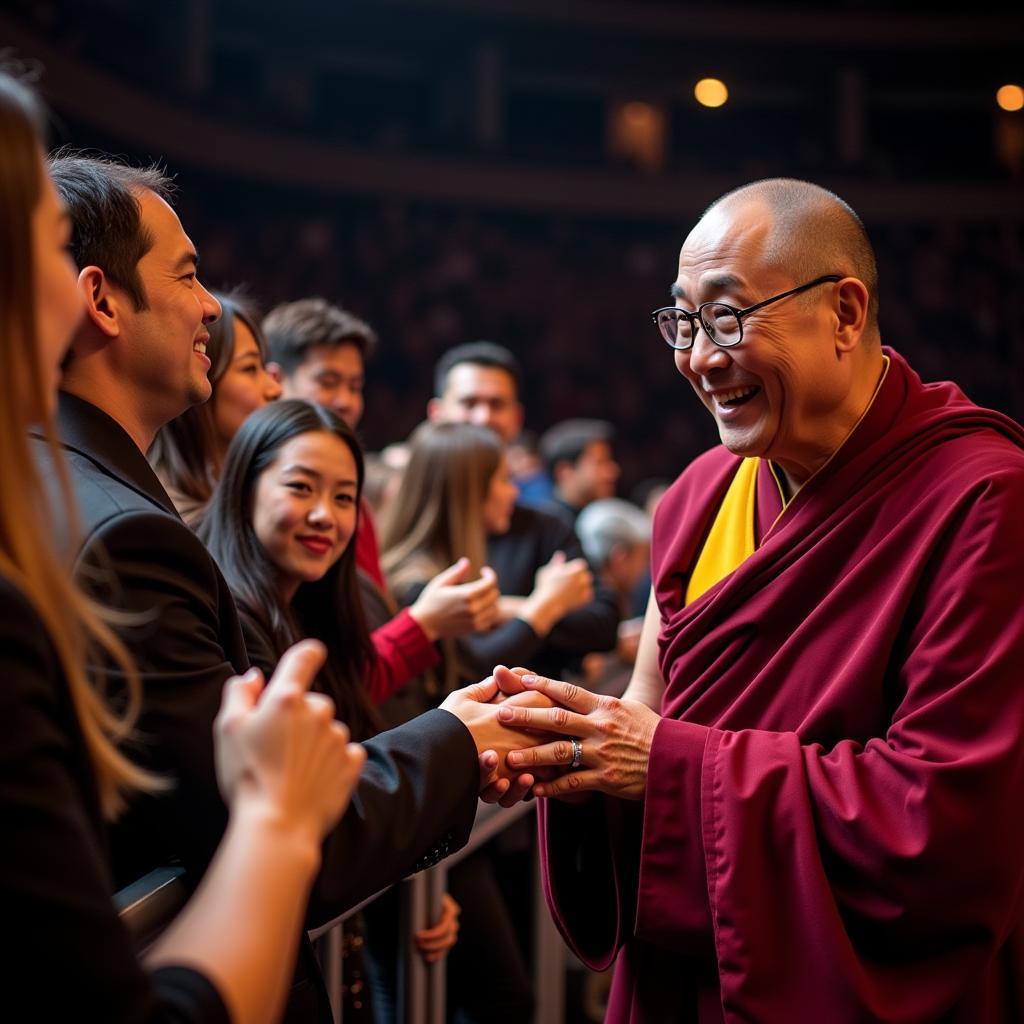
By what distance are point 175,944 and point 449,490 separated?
231 centimetres

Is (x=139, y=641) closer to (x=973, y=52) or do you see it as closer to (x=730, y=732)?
(x=730, y=732)

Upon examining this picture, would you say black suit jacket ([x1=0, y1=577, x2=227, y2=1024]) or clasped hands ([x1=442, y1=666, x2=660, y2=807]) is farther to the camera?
clasped hands ([x1=442, y1=666, x2=660, y2=807])

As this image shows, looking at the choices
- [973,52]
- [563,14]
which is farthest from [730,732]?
[973,52]

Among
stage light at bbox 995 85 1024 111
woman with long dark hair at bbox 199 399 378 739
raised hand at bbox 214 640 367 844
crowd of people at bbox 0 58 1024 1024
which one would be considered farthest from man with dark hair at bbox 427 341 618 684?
stage light at bbox 995 85 1024 111

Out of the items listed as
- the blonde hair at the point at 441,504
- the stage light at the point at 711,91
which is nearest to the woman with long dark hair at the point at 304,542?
the blonde hair at the point at 441,504

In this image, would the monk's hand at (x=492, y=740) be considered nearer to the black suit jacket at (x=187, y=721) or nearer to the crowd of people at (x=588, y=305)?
the black suit jacket at (x=187, y=721)

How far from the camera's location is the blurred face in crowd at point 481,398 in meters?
4.04

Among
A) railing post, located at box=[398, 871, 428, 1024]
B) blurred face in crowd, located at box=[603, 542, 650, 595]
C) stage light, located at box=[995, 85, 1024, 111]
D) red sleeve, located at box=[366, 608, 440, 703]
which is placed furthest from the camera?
stage light, located at box=[995, 85, 1024, 111]

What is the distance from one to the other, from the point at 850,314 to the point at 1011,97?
11779 mm

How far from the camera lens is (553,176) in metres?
11.4

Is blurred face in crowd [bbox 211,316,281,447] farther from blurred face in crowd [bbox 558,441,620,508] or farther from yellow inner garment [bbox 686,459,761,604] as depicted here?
blurred face in crowd [bbox 558,441,620,508]

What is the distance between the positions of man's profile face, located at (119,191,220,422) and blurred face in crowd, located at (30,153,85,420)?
1.62ft

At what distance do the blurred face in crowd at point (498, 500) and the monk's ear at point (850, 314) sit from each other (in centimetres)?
159

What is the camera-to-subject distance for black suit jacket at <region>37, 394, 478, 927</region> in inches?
49.3
